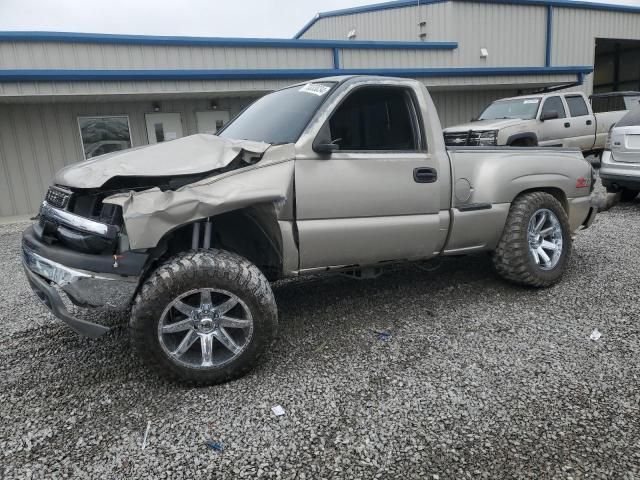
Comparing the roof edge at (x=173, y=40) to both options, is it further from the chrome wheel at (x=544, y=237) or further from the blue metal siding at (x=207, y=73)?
the chrome wheel at (x=544, y=237)

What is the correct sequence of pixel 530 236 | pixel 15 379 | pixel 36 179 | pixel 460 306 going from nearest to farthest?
1. pixel 15 379
2. pixel 460 306
3. pixel 530 236
4. pixel 36 179

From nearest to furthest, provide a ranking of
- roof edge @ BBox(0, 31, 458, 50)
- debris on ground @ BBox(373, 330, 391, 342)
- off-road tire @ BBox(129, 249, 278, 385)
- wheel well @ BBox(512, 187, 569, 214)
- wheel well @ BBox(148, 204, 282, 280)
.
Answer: off-road tire @ BBox(129, 249, 278, 385)
wheel well @ BBox(148, 204, 282, 280)
debris on ground @ BBox(373, 330, 391, 342)
wheel well @ BBox(512, 187, 569, 214)
roof edge @ BBox(0, 31, 458, 50)

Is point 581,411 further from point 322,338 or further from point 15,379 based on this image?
point 15,379

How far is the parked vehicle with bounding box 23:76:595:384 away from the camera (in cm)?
289

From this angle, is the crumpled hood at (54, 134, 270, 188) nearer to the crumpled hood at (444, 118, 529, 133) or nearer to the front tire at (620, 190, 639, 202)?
the front tire at (620, 190, 639, 202)

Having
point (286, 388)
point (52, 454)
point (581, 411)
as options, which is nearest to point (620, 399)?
point (581, 411)

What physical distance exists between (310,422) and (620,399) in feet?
5.83

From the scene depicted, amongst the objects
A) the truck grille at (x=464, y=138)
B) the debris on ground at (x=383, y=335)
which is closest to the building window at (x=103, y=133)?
the truck grille at (x=464, y=138)

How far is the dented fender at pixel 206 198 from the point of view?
9.25 ft

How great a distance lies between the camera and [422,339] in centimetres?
367

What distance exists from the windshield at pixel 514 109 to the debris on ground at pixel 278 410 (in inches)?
410

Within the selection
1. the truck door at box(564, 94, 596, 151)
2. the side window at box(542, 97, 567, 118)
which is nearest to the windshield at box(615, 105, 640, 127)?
the side window at box(542, 97, 567, 118)

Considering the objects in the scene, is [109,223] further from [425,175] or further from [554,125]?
[554,125]

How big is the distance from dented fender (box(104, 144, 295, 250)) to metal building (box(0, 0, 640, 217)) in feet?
27.2
